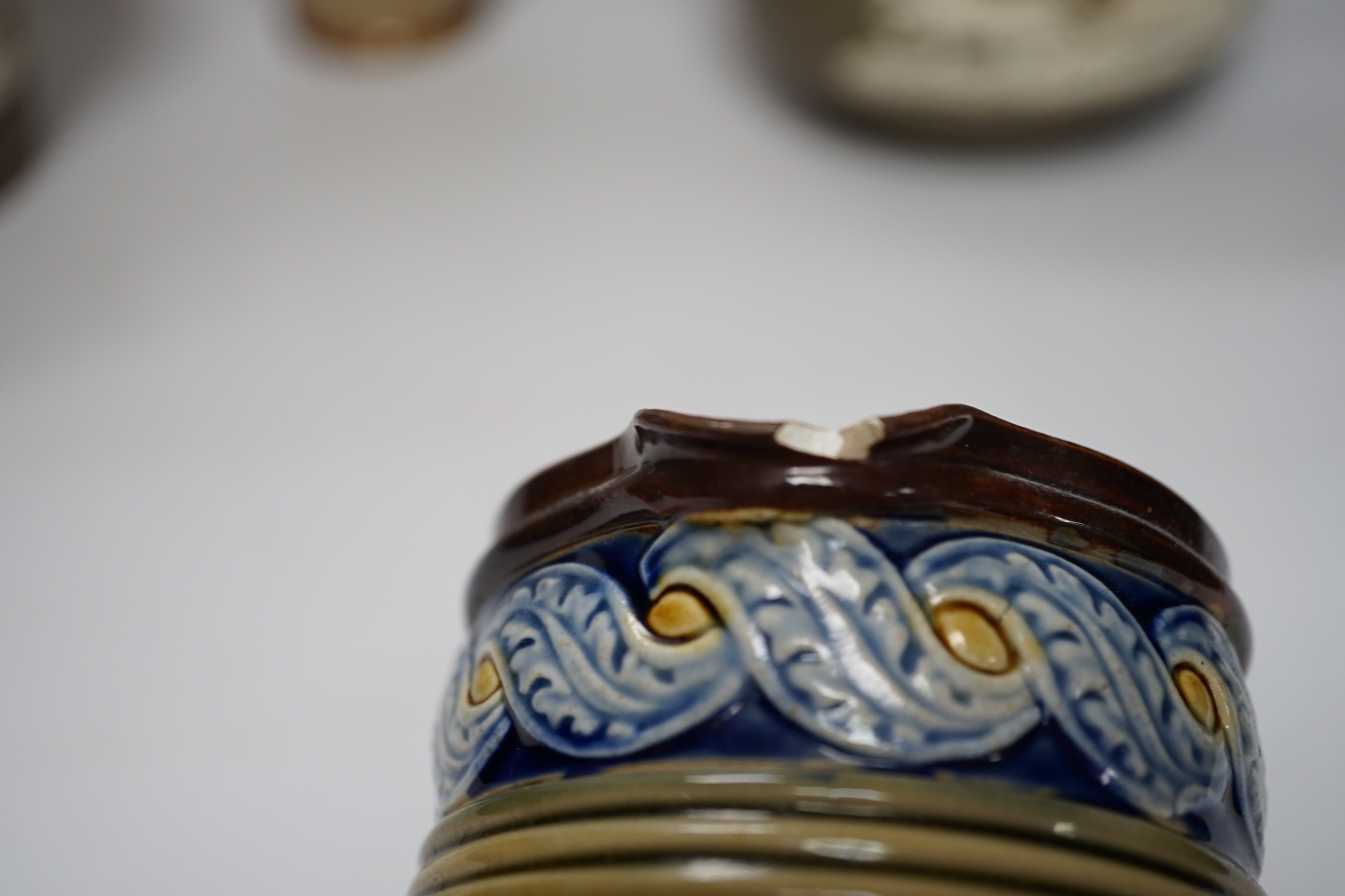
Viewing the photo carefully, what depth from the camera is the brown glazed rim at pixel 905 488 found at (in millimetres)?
463

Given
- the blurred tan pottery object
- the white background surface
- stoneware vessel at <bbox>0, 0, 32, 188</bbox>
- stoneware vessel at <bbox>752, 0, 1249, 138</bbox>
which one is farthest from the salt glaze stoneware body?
the blurred tan pottery object

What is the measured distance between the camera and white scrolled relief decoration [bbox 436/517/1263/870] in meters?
0.44

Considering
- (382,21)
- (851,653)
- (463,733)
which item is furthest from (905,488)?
(382,21)

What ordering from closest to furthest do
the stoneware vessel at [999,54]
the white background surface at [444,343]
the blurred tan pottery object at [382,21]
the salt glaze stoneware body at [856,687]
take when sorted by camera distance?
the salt glaze stoneware body at [856,687] → the white background surface at [444,343] → the stoneware vessel at [999,54] → the blurred tan pottery object at [382,21]

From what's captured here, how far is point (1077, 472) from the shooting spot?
499 mm

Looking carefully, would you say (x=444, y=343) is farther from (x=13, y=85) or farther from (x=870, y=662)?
(x=870, y=662)

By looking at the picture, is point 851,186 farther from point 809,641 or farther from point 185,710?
point 809,641

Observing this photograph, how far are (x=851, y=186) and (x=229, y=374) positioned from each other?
1.84ft

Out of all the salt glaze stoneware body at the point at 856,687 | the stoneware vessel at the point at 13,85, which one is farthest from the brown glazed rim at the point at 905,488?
the stoneware vessel at the point at 13,85

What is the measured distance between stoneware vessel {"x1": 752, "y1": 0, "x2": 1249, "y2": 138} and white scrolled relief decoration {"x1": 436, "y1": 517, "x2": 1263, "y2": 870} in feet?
2.23

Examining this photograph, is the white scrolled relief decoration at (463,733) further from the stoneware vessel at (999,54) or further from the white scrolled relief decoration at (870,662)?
the stoneware vessel at (999,54)

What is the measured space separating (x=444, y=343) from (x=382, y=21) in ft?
1.60

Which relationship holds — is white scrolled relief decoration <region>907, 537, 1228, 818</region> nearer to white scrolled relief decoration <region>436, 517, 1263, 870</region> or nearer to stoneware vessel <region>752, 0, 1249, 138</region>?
white scrolled relief decoration <region>436, 517, 1263, 870</region>

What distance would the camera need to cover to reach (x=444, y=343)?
1.11 m
